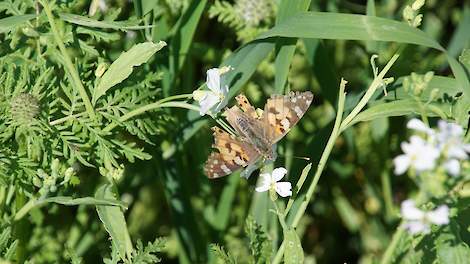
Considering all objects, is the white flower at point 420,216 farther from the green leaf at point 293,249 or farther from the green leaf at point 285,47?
the green leaf at point 285,47

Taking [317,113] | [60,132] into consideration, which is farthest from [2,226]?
[317,113]

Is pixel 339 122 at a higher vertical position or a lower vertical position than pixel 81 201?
higher

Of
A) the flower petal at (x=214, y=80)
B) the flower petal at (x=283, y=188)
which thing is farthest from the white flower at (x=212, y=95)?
the flower petal at (x=283, y=188)

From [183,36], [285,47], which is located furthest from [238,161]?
[183,36]

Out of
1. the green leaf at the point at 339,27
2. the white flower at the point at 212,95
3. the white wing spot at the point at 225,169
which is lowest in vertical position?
the white wing spot at the point at 225,169

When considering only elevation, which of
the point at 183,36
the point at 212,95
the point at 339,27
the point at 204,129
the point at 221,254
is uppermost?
the point at 339,27

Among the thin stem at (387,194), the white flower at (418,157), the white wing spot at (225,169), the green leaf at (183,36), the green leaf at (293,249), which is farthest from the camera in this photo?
the thin stem at (387,194)

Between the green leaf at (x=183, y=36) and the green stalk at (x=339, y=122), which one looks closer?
the green stalk at (x=339, y=122)

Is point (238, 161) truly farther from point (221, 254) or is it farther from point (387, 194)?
point (387, 194)
